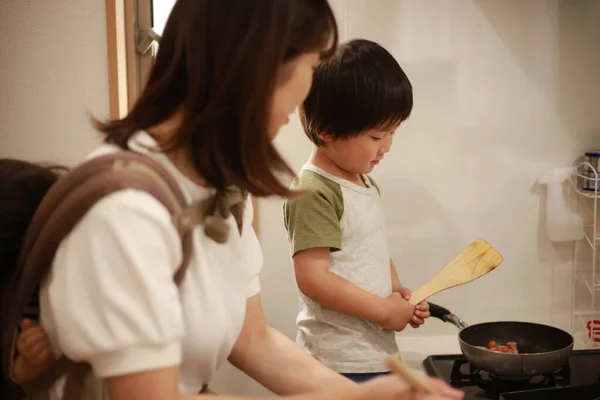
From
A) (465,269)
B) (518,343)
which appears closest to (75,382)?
(465,269)

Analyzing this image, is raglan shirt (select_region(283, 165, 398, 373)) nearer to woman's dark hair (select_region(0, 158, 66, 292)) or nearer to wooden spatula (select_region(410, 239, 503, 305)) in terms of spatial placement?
wooden spatula (select_region(410, 239, 503, 305))

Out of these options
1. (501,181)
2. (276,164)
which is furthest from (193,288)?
(501,181)

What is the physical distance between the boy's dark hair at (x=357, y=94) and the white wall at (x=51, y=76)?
1.37 feet

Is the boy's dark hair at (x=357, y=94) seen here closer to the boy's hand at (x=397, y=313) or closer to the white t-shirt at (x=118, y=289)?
the boy's hand at (x=397, y=313)

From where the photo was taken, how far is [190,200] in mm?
615

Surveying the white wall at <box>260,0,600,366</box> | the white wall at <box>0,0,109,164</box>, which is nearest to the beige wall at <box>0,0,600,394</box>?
the white wall at <box>260,0,600,366</box>

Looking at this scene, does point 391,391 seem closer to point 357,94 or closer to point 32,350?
point 32,350

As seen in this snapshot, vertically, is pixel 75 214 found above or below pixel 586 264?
above

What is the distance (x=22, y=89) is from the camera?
1119mm

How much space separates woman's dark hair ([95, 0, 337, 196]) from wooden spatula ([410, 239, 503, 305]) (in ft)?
2.48

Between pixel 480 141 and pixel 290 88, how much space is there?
46.1 inches

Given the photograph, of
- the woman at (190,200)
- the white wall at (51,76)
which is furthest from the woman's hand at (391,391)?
the white wall at (51,76)

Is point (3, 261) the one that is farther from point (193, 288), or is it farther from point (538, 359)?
point (538, 359)

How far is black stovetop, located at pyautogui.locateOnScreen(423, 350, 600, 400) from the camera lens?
1143 millimetres
